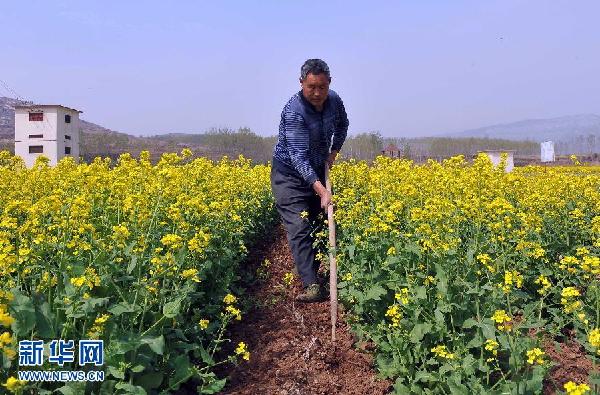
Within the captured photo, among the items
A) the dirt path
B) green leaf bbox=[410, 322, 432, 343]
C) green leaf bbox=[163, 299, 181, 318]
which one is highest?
green leaf bbox=[163, 299, 181, 318]

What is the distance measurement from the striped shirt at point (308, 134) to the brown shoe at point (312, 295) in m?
0.91

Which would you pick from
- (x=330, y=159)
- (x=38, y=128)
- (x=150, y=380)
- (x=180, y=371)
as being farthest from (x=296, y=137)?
(x=38, y=128)

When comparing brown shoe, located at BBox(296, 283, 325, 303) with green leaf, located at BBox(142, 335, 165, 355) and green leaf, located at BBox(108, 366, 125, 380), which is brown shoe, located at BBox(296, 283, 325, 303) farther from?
green leaf, located at BBox(108, 366, 125, 380)

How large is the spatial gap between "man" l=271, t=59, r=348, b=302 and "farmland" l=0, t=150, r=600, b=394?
1.30 feet

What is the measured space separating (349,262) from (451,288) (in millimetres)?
1196

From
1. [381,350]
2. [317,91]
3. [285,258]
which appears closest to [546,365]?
[381,350]

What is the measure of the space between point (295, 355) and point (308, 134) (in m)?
2.01

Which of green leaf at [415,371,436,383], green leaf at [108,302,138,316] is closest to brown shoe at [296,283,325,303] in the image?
green leaf at [415,371,436,383]

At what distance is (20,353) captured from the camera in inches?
90.4

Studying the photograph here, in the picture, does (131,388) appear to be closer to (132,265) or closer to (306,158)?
(132,265)

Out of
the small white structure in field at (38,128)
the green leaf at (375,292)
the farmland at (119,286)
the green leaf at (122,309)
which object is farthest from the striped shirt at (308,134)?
the small white structure in field at (38,128)

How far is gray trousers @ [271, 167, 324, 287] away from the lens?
477cm

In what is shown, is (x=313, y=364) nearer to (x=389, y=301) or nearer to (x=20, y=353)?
(x=389, y=301)

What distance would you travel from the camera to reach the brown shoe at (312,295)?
463 cm
